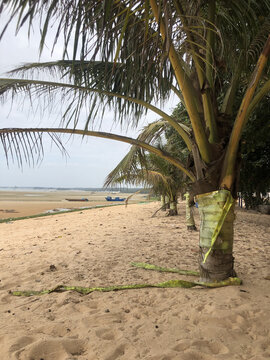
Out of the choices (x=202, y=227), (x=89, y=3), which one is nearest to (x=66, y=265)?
(x=202, y=227)

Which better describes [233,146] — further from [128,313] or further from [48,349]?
[48,349]

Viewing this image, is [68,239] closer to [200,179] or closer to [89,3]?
[200,179]

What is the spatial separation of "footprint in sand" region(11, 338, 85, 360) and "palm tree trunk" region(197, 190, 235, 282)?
1680 millimetres

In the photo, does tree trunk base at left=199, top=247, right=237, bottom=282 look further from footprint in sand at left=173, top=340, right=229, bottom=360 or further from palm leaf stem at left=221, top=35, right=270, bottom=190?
footprint in sand at left=173, top=340, right=229, bottom=360

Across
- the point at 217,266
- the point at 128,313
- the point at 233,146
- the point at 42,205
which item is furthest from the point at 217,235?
the point at 42,205

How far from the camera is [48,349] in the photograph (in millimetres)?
1999

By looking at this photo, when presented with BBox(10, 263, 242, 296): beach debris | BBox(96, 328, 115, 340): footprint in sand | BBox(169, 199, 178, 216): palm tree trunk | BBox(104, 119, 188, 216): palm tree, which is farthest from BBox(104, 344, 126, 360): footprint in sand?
BBox(169, 199, 178, 216): palm tree trunk

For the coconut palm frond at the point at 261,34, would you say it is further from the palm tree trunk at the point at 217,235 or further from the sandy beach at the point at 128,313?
the sandy beach at the point at 128,313

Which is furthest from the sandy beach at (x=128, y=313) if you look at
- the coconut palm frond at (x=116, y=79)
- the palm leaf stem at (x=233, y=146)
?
the coconut palm frond at (x=116, y=79)

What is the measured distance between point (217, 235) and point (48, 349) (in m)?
1.96

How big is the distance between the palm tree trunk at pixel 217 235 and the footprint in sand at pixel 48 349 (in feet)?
5.51

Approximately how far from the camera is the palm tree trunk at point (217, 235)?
312cm

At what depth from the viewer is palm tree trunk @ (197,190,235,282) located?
123 inches

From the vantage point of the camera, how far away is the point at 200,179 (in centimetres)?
325
